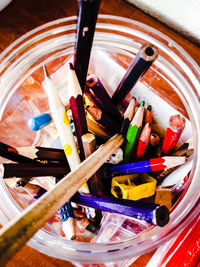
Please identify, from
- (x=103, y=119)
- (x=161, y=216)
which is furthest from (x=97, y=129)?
(x=161, y=216)

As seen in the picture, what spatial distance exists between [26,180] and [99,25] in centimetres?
20

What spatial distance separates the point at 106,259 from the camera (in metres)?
0.22

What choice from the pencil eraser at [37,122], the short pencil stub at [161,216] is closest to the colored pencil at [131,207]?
the short pencil stub at [161,216]

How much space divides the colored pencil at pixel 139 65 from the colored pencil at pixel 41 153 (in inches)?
3.8

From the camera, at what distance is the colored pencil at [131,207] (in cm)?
20

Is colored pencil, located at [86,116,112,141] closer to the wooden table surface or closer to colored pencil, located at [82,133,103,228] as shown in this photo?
colored pencil, located at [82,133,103,228]

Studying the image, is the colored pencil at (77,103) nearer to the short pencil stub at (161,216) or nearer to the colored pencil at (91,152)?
the colored pencil at (91,152)

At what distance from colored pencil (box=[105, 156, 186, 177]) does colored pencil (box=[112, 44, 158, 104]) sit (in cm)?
8

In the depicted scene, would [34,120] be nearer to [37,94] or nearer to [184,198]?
[37,94]

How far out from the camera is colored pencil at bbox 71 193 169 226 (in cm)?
20

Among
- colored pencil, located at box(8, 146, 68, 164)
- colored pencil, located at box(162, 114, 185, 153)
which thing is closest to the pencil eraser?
colored pencil, located at box(8, 146, 68, 164)

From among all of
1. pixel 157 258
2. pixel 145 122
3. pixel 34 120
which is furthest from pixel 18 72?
pixel 157 258

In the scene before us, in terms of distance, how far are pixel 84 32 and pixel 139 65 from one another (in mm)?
54

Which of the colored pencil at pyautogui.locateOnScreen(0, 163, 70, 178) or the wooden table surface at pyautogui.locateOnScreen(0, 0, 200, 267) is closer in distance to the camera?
the colored pencil at pyautogui.locateOnScreen(0, 163, 70, 178)
